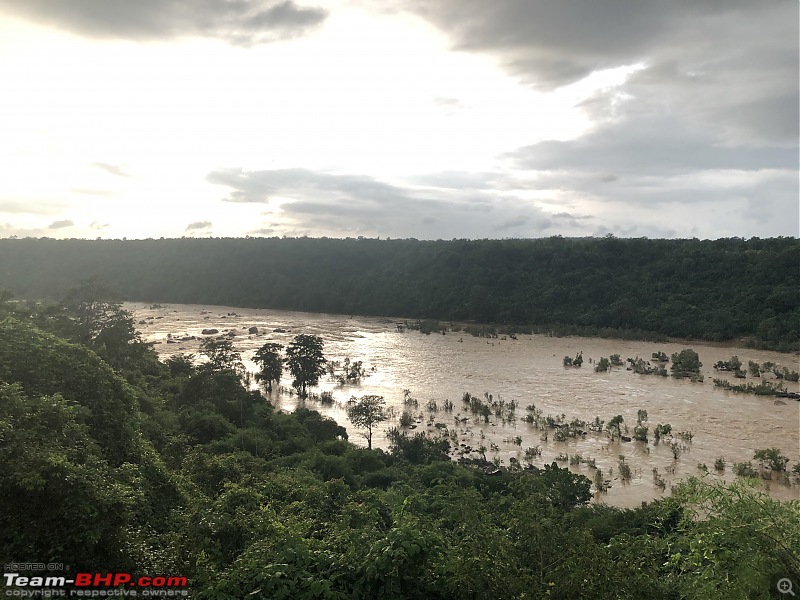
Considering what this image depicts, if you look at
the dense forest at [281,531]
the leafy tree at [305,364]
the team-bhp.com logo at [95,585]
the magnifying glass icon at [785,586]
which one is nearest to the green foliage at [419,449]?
the dense forest at [281,531]

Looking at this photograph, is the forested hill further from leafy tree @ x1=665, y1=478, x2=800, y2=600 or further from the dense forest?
leafy tree @ x1=665, y1=478, x2=800, y2=600

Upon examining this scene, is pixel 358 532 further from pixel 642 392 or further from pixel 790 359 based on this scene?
pixel 790 359

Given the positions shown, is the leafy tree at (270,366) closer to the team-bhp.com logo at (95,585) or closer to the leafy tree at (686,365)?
the leafy tree at (686,365)

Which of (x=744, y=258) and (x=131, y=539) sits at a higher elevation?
(x=744, y=258)

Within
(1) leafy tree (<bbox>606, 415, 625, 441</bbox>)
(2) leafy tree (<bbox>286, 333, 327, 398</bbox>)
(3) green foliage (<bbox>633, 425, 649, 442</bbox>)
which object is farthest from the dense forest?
(2) leafy tree (<bbox>286, 333, 327, 398</bbox>)

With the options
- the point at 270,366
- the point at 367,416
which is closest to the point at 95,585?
the point at 367,416

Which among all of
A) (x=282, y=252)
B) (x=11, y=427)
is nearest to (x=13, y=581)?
(x=11, y=427)

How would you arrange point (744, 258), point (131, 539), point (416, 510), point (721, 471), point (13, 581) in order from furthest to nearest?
point (744, 258) < point (721, 471) < point (416, 510) < point (131, 539) < point (13, 581)

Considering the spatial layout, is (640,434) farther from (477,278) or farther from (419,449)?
(477,278)
